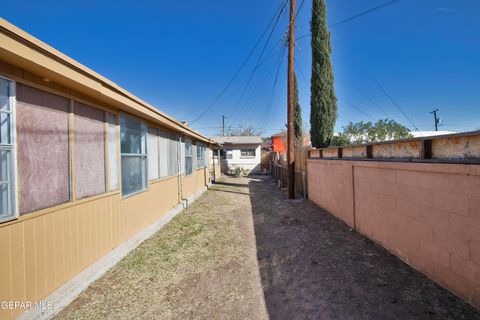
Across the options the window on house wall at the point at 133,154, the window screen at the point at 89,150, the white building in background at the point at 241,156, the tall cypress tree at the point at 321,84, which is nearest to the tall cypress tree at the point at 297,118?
the white building in background at the point at 241,156

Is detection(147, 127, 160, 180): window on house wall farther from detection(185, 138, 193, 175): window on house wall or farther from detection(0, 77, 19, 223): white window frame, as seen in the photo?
detection(0, 77, 19, 223): white window frame

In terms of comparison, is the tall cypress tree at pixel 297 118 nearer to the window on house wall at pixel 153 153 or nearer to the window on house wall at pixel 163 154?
the window on house wall at pixel 163 154

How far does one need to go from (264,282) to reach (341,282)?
3.41 ft

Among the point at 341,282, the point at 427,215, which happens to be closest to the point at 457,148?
the point at 427,215

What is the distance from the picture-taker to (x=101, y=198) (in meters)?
3.50

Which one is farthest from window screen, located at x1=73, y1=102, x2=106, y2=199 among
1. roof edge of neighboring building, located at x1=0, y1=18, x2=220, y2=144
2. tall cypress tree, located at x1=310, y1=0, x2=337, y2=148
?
tall cypress tree, located at x1=310, y1=0, x2=337, y2=148

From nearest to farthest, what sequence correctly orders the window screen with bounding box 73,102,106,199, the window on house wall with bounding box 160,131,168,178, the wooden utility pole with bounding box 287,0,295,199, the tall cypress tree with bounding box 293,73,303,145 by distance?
the window screen with bounding box 73,102,106,199, the window on house wall with bounding box 160,131,168,178, the wooden utility pole with bounding box 287,0,295,199, the tall cypress tree with bounding box 293,73,303,145

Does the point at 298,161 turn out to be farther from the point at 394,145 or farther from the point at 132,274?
the point at 132,274

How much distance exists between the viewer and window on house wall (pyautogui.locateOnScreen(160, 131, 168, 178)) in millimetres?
6258

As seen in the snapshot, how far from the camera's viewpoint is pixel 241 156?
21172 mm

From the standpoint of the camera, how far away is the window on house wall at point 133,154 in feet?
14.1

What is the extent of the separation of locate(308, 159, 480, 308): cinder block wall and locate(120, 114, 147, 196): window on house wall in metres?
4.70

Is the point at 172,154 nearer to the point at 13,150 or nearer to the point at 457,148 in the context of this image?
the point at 13,150

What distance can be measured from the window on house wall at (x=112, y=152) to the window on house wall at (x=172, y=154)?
290 centimetres
